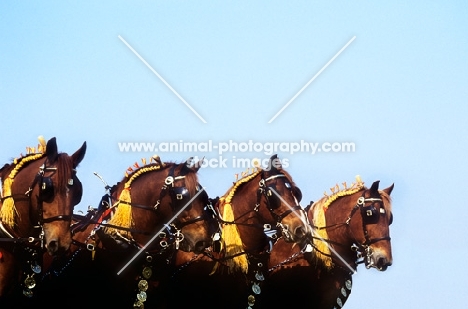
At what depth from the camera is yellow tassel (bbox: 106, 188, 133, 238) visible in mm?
12531

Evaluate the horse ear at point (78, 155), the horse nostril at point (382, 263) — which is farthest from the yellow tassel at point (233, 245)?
the horse ear at point (78, 155)

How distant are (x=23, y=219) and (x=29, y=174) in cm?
58

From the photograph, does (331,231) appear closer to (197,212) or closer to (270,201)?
(270,201)

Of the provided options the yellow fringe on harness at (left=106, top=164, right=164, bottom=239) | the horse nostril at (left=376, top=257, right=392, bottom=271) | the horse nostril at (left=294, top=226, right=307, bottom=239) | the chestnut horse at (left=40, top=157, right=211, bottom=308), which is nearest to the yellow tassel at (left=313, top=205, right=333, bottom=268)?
the horse nostril at (left=376, top=257, right=392, bottom=271)

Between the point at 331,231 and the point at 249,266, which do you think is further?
the point at 331,231

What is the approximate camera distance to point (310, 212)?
15961 mm

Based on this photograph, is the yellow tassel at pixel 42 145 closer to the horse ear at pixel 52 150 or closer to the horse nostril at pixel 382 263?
the horse ear at pixel 52 150

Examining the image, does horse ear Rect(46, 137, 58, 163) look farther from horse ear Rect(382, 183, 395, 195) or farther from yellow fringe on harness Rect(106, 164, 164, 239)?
horse ear Rect(382, 183, 395, 195)

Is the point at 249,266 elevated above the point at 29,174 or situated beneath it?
situated beneath

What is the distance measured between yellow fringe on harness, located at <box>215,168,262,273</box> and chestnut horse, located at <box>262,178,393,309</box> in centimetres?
119

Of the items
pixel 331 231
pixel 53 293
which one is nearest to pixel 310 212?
pixel 331 231

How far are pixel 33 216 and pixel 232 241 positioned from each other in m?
3.84

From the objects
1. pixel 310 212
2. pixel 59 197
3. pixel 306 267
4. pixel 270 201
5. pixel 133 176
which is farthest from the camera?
pixel 310 212

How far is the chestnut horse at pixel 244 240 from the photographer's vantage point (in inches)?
537
